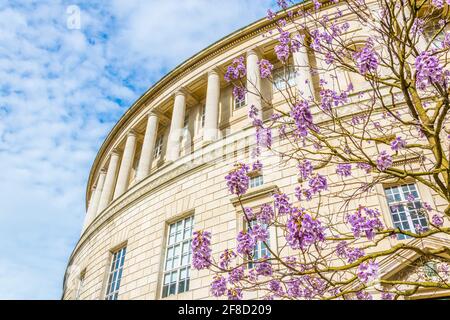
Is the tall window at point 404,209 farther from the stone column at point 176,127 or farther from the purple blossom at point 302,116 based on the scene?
the stone column at point 176,127

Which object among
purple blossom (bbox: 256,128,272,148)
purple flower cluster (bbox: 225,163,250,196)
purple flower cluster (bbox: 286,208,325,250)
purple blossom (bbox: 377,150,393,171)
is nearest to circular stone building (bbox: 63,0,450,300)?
purple blossom (bbox: 256,128,272,148)

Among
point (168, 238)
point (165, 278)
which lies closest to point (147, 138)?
point (168, 238)

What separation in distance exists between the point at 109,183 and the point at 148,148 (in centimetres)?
643

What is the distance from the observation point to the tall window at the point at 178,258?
1540cm

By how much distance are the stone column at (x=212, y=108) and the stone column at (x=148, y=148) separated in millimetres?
5333

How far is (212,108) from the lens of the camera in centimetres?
2181

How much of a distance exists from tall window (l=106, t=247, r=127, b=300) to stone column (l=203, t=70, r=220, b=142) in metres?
8.42

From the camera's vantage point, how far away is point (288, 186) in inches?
552

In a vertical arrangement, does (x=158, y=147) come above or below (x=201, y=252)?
above

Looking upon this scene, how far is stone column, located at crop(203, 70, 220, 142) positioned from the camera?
20.3 meters

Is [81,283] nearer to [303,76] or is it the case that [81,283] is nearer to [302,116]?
[303,76]

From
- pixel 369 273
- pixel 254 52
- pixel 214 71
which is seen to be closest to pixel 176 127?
pixel 214 71

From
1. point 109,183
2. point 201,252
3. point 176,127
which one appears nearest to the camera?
point 201,252
